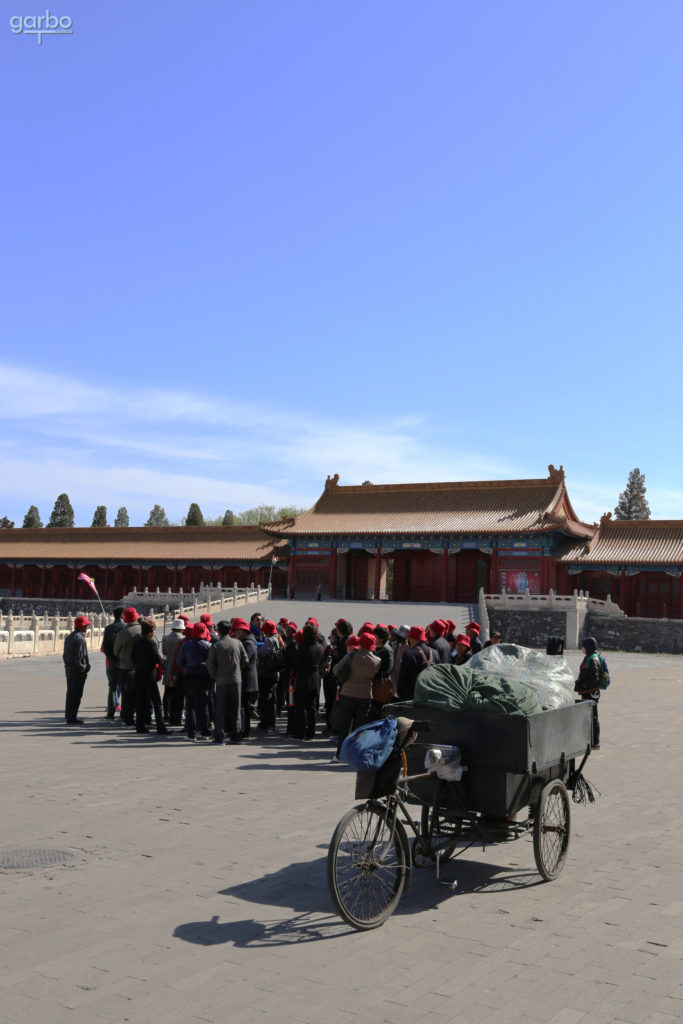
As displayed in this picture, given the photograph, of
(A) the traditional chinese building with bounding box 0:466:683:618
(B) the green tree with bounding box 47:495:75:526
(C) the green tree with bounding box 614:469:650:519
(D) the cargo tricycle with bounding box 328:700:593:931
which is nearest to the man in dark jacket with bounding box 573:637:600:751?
(D) the cargo tricycle with bounding box 328:700:593:931

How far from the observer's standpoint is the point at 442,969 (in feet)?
14.6

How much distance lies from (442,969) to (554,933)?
0.92 m

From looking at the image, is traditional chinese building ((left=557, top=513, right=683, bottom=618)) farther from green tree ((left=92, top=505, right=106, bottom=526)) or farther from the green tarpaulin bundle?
green tree ((left=92, top=505, right=106, bottom=526))

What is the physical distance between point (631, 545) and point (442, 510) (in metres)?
10.2

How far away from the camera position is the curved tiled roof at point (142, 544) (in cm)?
5191

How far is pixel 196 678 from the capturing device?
1184 cm

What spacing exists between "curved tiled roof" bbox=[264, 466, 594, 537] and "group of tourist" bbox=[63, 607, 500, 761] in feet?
102

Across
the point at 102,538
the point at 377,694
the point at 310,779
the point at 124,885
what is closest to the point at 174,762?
the point at 310,779

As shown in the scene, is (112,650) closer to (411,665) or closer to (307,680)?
(307,680)

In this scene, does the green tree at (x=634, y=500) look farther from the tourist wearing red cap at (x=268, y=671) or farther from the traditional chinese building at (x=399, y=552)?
the tourist wearing red cap at (x=268, y=671)

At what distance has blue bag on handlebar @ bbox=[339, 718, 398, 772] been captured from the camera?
5207 mm

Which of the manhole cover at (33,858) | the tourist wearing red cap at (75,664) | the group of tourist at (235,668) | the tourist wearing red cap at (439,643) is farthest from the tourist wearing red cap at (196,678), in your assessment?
the manhole cover at (33,858)

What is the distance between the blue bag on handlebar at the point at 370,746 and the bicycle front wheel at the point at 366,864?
0.78ft

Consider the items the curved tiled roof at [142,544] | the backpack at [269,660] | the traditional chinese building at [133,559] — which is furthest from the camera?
the curved tiled roof at [142,544]
